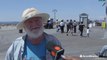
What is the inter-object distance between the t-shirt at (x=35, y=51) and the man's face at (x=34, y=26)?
0.13m

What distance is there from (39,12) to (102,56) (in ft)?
38.7

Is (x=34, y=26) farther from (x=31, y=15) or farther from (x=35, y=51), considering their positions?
(x=35, y=51)

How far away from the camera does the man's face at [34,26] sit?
16.0 ft

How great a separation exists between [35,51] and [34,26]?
12.7 inches

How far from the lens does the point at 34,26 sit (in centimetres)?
489

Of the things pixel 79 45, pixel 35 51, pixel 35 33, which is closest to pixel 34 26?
pixel 35 33

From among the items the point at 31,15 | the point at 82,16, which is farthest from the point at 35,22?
the point at 82,16

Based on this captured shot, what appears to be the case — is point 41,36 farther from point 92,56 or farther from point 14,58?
point 92,56

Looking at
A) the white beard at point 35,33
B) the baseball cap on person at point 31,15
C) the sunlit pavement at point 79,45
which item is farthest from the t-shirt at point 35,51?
the sunlit pavement at point 79,45

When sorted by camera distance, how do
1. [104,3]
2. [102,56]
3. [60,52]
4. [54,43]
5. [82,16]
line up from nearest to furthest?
[60,52] < [54,43] < [102,56] < [104,3] < [82,16]

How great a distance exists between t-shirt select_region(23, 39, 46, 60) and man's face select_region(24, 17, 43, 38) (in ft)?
0.43

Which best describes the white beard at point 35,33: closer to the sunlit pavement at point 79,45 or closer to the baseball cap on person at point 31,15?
the baseball cap on person at point 31,15

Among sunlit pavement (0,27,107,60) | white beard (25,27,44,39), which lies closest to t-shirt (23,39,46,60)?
white beard (25,27,44,39)

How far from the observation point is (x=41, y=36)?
497 centimetres
